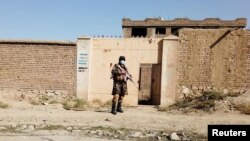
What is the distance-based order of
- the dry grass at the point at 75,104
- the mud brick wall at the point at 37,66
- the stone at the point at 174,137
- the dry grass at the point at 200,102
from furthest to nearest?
the mud brick wall at the point at 37,66 < the dry grass at the point at 75,104 < the dry grass at the point at 200,102 < the stone at the point at 174,137

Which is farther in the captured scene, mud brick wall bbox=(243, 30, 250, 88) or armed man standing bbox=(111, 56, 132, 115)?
mud brick wall bbox=(243, 30, 250, 88)

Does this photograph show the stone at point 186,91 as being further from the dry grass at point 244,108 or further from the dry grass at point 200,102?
the dry grass at point 244,108

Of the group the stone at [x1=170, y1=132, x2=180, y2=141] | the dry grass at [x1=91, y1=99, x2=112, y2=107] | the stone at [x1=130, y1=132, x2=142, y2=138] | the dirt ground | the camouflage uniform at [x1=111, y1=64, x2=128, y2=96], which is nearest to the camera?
the stone at [x1=170, y1=132, x2=180, y2=141]

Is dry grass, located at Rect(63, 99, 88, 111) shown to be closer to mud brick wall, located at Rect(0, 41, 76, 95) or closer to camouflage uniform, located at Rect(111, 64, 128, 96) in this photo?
mud brick wall, located at Rect(0, 41, 76, 95)

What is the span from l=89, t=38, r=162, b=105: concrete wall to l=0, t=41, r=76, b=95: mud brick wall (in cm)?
89

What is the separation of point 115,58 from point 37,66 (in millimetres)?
3144

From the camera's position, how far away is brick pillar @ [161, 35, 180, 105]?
1470cm

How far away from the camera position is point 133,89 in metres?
15.3

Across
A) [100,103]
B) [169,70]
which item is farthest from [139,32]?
[100,103]

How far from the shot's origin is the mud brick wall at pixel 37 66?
15062 millimetres

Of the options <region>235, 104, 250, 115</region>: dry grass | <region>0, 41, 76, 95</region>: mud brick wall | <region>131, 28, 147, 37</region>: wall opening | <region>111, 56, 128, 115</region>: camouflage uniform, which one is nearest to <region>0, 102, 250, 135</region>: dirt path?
<region>111, 56, 128, 115</region>: camouflage uniform

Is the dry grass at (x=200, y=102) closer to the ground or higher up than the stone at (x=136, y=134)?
higher up

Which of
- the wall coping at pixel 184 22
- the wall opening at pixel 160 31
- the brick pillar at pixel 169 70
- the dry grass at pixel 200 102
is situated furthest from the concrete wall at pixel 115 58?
the wall opening at pixel 160 31

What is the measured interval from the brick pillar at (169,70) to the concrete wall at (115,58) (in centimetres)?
37
